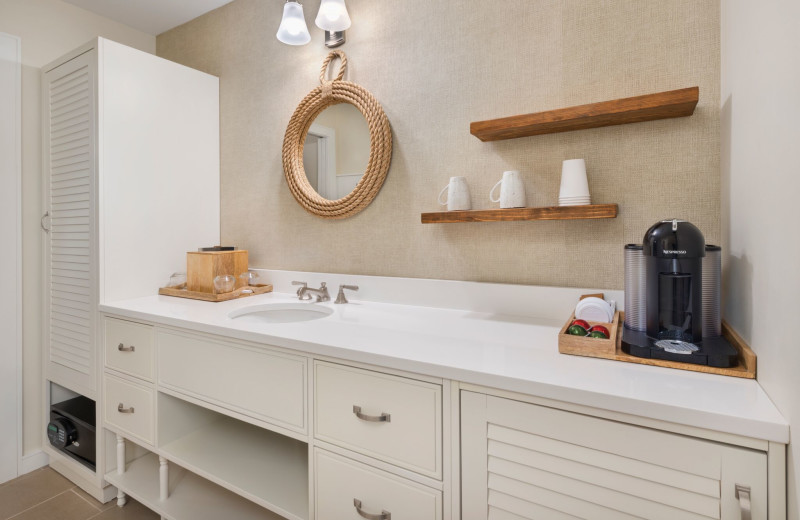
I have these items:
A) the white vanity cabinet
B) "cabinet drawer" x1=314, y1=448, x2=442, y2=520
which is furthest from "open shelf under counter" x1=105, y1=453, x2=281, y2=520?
"cabinet drawer" x1=314, y1=448, x2=442, y2=520

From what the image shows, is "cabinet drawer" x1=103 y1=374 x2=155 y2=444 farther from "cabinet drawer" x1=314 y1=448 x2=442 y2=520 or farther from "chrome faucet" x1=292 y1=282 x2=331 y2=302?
"cabinet drawer" x1=314 y1=448 x2=442 y2=520

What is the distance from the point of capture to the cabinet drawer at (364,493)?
1013 mm

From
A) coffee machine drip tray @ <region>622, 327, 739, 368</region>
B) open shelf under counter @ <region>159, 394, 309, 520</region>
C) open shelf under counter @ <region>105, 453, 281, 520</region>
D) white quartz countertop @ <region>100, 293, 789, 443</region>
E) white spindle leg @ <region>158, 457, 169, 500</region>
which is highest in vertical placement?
coffee machine drip tray @ <region>622, 327, 739, 368</region>

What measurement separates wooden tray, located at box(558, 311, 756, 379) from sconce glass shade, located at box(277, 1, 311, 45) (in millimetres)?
1592

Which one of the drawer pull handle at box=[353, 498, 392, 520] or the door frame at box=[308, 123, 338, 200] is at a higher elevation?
the door frame at box=[308, 123, 338, 200]

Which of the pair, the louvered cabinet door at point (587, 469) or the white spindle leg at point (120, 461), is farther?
the white spindle leg at point (120, 461)

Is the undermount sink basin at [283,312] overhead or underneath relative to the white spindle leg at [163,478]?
overhead

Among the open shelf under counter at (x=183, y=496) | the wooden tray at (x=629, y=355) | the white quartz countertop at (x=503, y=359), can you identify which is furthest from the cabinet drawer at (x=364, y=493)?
the open shelf under counter at (x=183, y=496)

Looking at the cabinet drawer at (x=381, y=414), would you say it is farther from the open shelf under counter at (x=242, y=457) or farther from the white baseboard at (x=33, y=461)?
the white baseboard at (x=33, y=461)

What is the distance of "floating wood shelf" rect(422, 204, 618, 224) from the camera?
1.22 meters

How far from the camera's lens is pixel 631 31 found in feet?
4.26

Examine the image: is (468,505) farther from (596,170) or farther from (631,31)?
(631,31)

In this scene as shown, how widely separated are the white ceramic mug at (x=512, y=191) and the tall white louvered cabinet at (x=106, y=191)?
5.42 feet

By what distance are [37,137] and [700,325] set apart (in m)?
2.90
